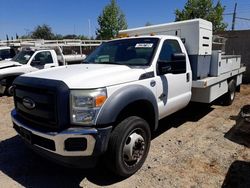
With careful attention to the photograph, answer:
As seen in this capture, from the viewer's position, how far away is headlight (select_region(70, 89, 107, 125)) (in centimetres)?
295

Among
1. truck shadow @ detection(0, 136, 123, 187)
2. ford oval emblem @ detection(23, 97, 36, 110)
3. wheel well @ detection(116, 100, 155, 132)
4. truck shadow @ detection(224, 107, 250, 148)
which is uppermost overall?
ford oval emblem @ detection(23, 97, 36, 110)

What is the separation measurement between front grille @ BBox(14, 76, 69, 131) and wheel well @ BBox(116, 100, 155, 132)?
81cm

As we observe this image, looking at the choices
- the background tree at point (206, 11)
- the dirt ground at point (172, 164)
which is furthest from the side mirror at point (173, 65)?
the background tree at point (206, 11)

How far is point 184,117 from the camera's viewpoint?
6.39m

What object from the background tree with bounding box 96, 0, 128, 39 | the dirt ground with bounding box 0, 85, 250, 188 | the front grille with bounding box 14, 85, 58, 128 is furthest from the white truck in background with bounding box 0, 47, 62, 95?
the background tree with bounding box 96, 0, 128, 39

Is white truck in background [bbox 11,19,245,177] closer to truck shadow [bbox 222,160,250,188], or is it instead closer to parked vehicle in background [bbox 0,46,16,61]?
truck shadow [bbox 222,160,250,188]

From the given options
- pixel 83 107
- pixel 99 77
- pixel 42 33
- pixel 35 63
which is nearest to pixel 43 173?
pixel 83 107

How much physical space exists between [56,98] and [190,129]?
3462 mm

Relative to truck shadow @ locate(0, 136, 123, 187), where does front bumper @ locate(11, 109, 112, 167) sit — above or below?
above

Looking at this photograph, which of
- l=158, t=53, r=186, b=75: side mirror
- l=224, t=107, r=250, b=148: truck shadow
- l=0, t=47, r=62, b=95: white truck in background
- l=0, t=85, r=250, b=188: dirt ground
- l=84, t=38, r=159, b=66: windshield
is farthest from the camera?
l=0, t=47, r=62, b=95: white truck in background

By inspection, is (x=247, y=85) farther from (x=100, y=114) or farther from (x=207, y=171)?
(x=100, y=114)

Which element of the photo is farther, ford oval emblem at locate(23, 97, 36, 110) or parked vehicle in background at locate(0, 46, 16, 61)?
parked vehicle in background at locate(0, 46, 16, 61)

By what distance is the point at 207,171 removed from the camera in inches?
146

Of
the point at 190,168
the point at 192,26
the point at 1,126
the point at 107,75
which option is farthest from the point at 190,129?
the point at 1,126
